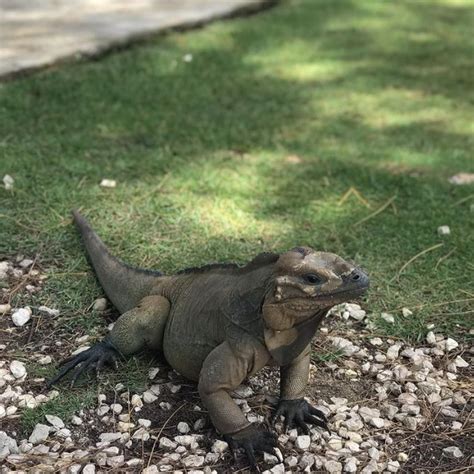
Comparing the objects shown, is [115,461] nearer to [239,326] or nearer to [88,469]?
[88,469]

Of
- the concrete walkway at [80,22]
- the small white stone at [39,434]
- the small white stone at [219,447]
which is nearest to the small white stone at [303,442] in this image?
the small white stone at [219,447]

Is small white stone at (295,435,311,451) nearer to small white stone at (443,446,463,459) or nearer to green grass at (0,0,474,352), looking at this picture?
small white stone at (443,446,463,459)

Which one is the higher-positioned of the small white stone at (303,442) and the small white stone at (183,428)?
the small white stone at (183,428)

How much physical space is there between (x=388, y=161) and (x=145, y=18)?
15.1 ft

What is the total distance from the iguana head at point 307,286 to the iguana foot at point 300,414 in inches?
16.5

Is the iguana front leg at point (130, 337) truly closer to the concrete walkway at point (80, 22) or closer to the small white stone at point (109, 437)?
the small white stone at point (109, 437)

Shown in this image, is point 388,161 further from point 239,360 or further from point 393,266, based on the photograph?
point 239,360

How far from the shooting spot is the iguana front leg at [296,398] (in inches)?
123

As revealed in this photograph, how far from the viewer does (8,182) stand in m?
5.06

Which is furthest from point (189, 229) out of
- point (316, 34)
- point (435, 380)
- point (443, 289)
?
point (316, 34)

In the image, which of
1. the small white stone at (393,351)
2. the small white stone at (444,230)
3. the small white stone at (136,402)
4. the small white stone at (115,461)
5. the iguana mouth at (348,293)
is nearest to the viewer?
the iguana mouth at (348,293)

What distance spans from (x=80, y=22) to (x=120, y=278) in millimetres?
5933

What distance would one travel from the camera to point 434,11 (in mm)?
10109

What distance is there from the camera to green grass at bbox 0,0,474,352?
442 centimetres
